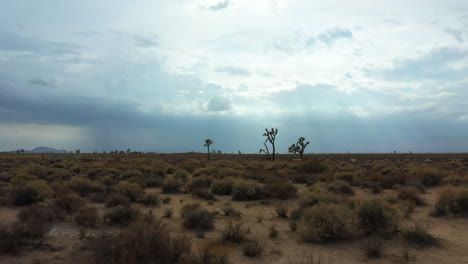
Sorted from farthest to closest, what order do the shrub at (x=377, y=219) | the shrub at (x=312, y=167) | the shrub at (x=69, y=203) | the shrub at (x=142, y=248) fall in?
1. the shrub at (x=312, y=167)
2. the shrub at (x=69, y=203)
3. the shrub at (x=377, y=219)
4. the shrub at (x=142, y=248)

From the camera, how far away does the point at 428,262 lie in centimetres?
730

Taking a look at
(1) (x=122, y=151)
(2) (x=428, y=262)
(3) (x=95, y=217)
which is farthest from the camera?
(1) (x=122, y=151)

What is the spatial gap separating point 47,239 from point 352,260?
865 centimetres

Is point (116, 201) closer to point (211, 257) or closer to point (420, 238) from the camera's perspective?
point (211, 257)

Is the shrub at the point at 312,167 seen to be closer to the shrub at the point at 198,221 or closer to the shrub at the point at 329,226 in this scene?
the shrub at the point at 329,226

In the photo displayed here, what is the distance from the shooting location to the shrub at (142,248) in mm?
5855

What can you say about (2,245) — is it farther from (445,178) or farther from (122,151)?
(122,151)

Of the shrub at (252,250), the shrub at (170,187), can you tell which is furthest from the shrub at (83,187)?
the shrub at (252,250)

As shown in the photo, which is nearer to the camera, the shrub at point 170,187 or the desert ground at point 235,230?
the desert ground at point 235,230

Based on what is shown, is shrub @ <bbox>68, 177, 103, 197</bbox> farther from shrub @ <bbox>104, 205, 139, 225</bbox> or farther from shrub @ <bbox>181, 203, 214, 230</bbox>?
shrub @ <bbox>181, 203, 214, 230</bbox>

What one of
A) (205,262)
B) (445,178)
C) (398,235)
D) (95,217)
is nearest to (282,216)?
(398,235)

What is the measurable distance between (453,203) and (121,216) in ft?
44.5

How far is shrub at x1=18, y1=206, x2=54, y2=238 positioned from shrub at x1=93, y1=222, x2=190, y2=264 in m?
2.52

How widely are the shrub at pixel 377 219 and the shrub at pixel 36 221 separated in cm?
1013
